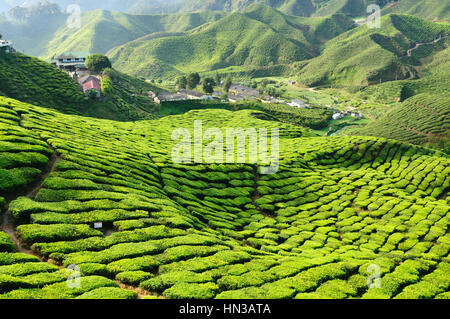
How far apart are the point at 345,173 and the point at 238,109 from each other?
73487 millimetres

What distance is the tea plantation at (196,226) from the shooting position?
54.7 feet

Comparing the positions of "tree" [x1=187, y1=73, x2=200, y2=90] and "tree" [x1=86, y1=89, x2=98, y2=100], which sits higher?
"tree" [x1=187, y1=73, x2=200, y2=90]

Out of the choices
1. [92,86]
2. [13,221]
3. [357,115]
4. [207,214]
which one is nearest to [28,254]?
[13,221]

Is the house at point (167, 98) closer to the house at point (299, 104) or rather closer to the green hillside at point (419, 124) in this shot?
the house at point (299, 104)

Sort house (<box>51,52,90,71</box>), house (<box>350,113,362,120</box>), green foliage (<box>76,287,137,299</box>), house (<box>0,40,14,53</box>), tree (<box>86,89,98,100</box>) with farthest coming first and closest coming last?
house (<box>350,113,362,120</box>) → house (<box>51,52,90,71</box>) → house (<box>0,40,14,53</box>) → tree (<box>86,89,98,100</box>) → green foliage (<box>76,287,137,299</box>)

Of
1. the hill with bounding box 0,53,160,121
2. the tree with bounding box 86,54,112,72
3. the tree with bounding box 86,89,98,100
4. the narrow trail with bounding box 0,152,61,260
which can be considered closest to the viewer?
the narrow trail with bounding box 0,152,61,260

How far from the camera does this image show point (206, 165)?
43219 millimetres

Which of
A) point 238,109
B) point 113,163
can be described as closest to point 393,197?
point 113,163

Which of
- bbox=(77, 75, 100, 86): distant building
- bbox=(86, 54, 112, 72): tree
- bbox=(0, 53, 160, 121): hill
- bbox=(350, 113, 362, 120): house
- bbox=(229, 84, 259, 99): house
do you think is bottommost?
bbox=(0, 53, 160, 121): hill

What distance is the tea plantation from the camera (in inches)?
657

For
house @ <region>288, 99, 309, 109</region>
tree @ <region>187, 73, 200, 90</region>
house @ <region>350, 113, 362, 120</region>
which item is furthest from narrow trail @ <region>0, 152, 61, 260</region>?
house @ <region>350, 113, 362, 120</region>

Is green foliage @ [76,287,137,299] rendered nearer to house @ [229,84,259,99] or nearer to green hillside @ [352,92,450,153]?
green hillside @ [352,92,450,153]

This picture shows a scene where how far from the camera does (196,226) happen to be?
86.8ft
